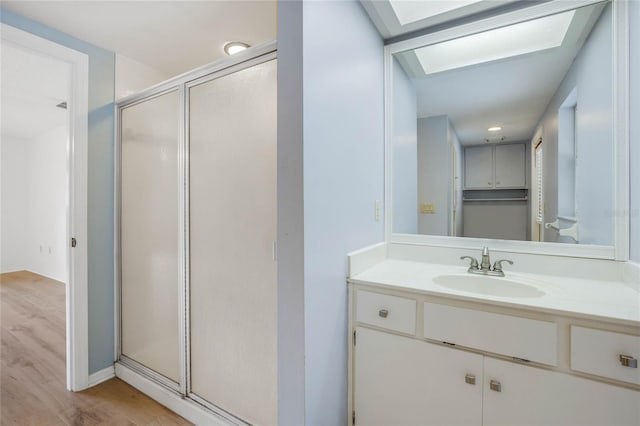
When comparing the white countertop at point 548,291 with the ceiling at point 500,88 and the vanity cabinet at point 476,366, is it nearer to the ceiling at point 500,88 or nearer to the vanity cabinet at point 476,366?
the vanity cabinet at point 476,366

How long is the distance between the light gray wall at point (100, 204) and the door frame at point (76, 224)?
4 centimetres

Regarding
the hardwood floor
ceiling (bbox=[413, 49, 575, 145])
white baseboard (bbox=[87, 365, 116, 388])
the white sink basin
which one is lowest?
the hardwood floor

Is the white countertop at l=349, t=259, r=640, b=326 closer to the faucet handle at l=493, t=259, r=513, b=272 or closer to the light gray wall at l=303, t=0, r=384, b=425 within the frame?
the faucet handle at l=493, t=259, r=513, b=272

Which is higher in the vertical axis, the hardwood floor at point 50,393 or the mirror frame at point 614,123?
the mirror frame at point 614,123

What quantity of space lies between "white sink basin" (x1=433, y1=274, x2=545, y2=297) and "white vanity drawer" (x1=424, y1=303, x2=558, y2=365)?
0.91ft

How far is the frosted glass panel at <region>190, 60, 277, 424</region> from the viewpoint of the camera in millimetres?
1393

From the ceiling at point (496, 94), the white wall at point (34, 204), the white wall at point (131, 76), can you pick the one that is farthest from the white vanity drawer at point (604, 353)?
the white wall at point (34, 204)

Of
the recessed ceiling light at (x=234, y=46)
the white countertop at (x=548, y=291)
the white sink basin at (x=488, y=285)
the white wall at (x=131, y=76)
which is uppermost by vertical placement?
the recessed ceiling light at (x=234, y=46)

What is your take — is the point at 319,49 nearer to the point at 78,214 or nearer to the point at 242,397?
the point at 242,397

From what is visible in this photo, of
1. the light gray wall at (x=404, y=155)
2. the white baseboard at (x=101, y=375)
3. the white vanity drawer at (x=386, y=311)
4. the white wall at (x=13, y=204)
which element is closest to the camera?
the white vanity drawer at (x=386, y=311)

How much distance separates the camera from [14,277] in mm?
4785

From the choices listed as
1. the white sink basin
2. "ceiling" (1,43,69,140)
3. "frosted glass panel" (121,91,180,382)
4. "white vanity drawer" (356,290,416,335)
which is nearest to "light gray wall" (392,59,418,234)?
the white sink basin

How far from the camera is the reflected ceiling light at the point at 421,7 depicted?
145cm

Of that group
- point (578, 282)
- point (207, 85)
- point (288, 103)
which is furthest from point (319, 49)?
point (578, 282)
